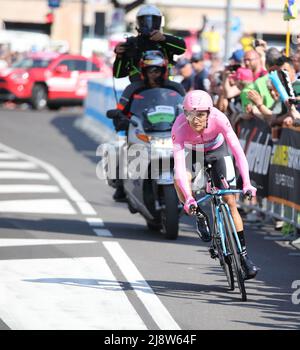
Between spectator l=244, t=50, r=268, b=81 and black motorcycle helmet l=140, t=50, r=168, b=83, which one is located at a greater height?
black motorcycle helmet l=140, t=50, r=168, b=83

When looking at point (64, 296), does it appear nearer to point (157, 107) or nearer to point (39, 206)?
point (157, 107)

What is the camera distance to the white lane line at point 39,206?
15203mm

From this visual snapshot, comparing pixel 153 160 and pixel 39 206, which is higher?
pixel 153 160

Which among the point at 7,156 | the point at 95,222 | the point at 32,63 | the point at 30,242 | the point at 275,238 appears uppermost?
the point at 30,242

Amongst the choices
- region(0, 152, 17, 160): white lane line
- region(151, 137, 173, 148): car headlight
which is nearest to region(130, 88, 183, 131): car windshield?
region(151, 137, 173, 148): car headlight

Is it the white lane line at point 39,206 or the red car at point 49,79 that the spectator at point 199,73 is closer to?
the white lane line at point 39,206

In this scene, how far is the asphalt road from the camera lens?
8602 millimetres

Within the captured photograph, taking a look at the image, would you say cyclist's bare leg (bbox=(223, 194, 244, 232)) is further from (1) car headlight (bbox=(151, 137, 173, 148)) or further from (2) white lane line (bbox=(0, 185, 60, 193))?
(2) white lane line (bbox=(0, 185, 60, 193))

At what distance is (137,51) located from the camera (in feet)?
46.8

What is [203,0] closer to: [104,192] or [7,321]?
[104,192]

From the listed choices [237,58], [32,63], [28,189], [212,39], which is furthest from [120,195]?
[32,63]

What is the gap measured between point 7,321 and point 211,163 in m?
2.60

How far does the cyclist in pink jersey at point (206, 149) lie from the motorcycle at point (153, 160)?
253cm

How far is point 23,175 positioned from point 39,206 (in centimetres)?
411
